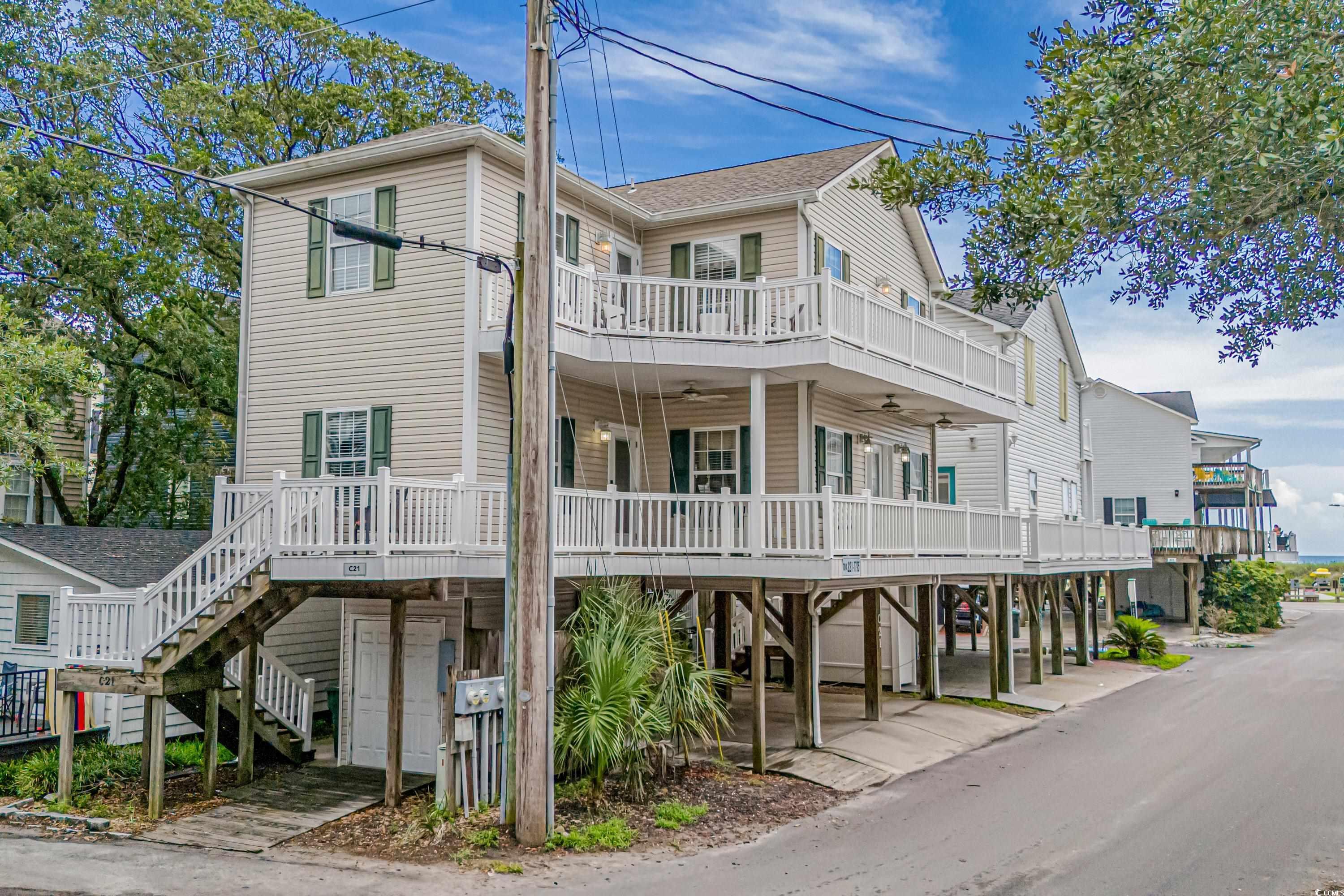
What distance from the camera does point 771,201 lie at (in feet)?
58.2

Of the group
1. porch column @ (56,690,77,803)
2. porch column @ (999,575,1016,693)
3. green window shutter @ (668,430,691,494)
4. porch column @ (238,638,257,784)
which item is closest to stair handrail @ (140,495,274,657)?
porch column @ (56,690,77,803)

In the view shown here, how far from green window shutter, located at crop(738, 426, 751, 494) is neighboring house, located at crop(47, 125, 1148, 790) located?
0.05 m

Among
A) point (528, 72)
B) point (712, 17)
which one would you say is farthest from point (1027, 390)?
point (528, 72)

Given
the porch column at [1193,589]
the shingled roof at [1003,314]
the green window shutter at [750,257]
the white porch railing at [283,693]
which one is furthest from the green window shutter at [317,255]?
the porch column at [1193,589]

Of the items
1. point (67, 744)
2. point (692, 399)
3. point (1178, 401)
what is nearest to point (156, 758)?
point (67, 744)

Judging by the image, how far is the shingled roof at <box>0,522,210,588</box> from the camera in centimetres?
1683

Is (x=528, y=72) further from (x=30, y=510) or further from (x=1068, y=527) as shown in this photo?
(x=30, y=510)

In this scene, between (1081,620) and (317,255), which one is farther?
(1081,620)

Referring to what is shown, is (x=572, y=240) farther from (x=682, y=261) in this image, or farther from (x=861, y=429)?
(x=861, y=429)

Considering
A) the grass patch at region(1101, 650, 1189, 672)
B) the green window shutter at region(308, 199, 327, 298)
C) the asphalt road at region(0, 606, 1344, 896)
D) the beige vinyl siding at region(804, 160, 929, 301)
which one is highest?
the beige vinyl siding at region(804, 160, 929, 301)

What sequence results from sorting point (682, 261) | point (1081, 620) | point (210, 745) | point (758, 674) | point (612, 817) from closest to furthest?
point (612, 817) < point (210, 745) < point (758, 674) < point (682, 261) < point (1081, 620)

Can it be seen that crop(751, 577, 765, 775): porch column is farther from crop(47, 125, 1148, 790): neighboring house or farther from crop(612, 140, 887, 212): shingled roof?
crop(612, 140, 887, 212): shingled roof

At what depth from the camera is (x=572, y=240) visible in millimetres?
17250

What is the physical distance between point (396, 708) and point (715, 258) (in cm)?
946
